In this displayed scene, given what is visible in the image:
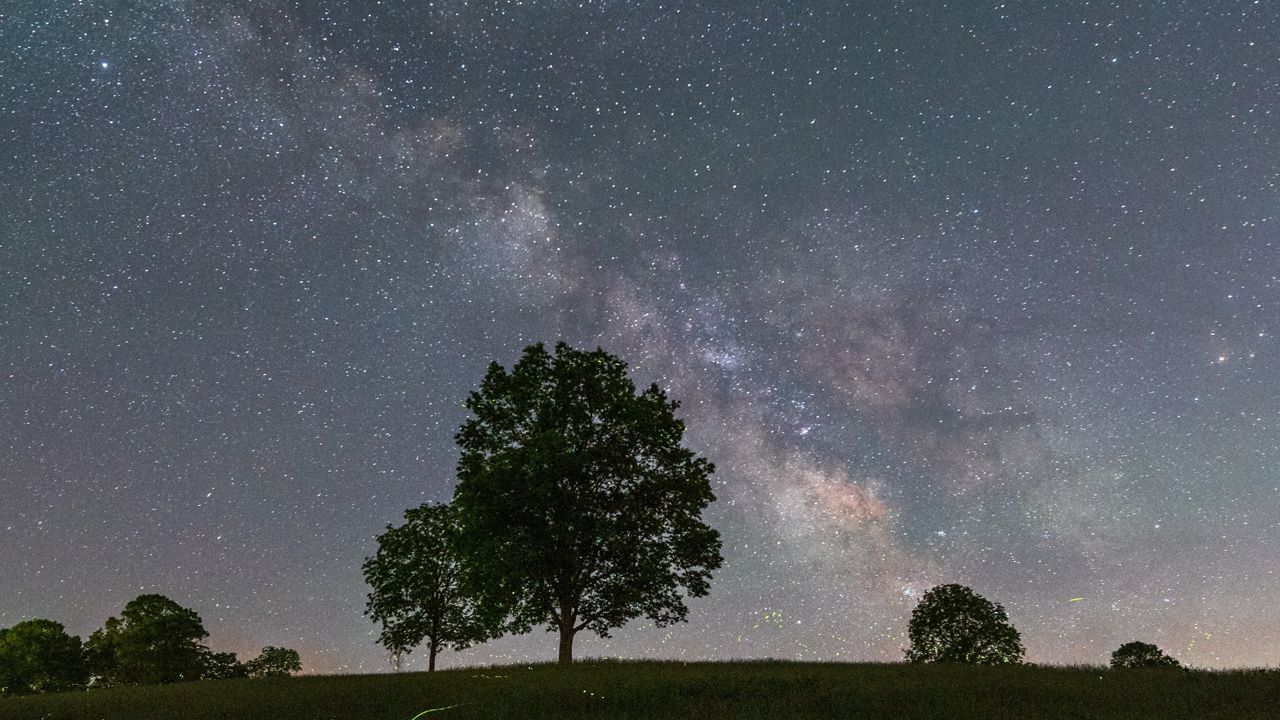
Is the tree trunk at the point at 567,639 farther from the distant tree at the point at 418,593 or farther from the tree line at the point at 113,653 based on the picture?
the tree line at the point at 113,653

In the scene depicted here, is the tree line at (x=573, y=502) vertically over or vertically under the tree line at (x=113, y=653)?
over

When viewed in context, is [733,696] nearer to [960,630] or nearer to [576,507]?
[576,507]

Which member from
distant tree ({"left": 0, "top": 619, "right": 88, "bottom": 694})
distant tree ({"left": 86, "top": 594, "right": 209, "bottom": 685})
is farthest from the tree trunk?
distant tree ({"left": 0, "top": 619, "right": 88, "bottom": 694})

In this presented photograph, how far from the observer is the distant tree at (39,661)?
202ft

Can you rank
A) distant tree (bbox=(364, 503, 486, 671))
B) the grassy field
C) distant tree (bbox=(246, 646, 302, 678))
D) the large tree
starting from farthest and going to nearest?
1. distant tree (bbox=(246, 646, 302, 678))
2. distant tree (bbox=(364, 503, 486, 671))
3. the large tree
4. the grassy field

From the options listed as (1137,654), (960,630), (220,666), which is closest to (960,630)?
(960,630)

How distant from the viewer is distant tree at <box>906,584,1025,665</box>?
54406 millimetres

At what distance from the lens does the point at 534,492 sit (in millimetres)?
25609

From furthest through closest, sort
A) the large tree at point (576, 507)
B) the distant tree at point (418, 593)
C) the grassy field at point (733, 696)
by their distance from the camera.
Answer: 1. the distant tree at point (418, 593)
2. the large tree at point (576, 507)
3. the grassy field at point (733, 696)

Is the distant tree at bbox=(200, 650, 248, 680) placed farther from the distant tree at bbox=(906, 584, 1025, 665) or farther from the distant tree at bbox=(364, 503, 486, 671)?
the distant tree at bbox=(906, 584, 1025, 665)

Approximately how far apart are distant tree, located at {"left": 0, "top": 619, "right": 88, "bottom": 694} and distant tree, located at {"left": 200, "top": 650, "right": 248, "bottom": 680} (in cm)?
1015

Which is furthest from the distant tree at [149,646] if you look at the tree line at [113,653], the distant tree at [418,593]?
the distant tree at [418,593]

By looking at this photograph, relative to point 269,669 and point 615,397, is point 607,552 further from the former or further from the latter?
point 269,669

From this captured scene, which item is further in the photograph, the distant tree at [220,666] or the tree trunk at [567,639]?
the distant tree at [220,666]
